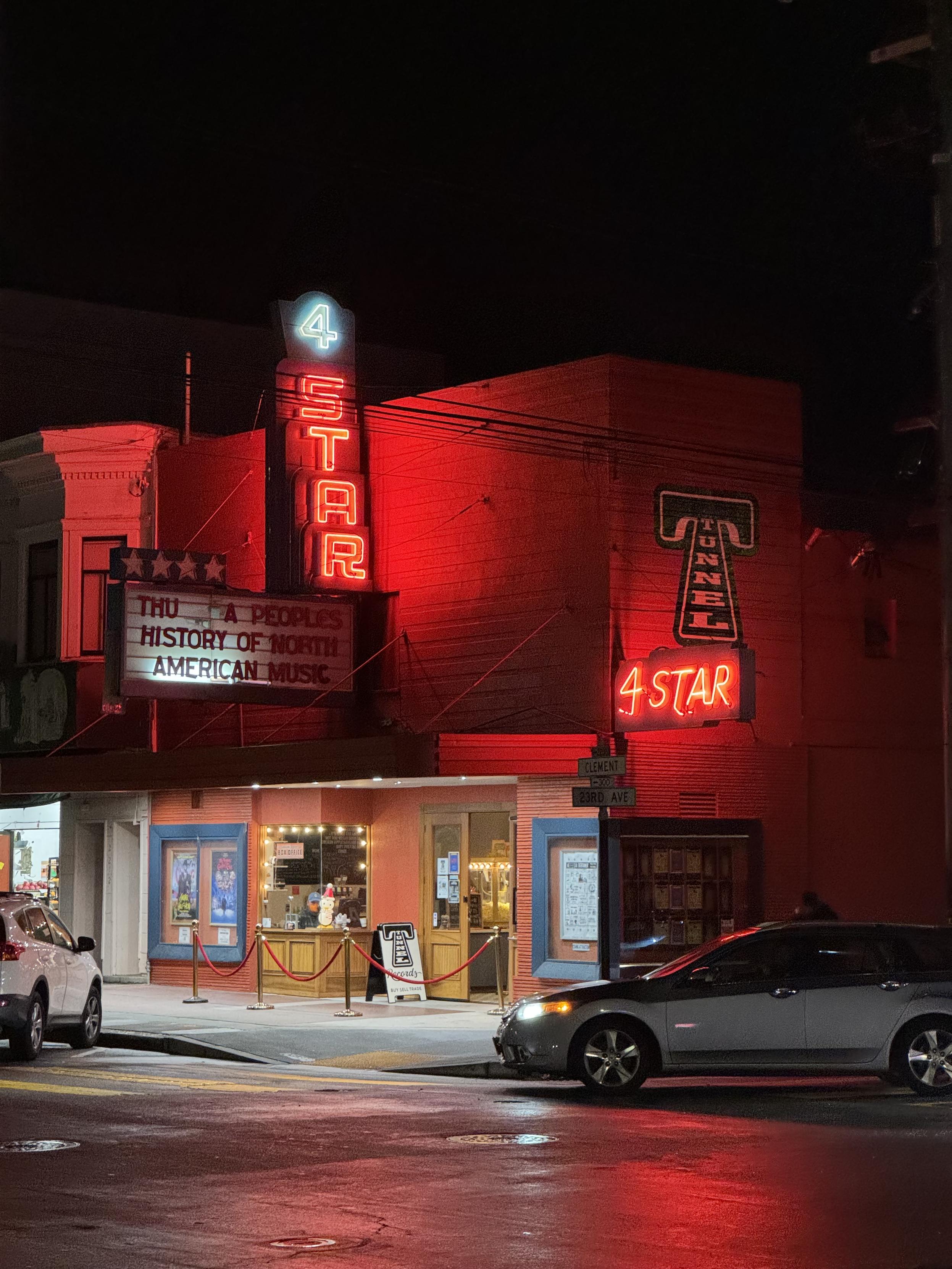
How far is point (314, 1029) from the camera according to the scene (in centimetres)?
2103

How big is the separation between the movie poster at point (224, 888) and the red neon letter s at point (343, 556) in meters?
4.80

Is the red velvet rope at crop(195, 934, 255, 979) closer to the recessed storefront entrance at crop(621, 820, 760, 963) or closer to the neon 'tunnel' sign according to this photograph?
the recessed storefront entrance at crop(621, 820, 760, 963)

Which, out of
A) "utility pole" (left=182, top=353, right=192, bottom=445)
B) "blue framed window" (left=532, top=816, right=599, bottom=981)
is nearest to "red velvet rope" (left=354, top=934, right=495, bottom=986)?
"blue framed window" (left=532, top=816, right=599, bottom=981)

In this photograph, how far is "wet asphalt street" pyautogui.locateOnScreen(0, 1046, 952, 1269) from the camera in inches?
343

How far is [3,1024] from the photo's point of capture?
17984mm

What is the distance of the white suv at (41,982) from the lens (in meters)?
18.1

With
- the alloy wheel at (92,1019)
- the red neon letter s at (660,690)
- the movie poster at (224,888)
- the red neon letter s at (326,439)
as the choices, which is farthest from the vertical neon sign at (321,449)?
the alloy wheel at (92,1019)

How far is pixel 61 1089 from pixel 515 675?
9.48m

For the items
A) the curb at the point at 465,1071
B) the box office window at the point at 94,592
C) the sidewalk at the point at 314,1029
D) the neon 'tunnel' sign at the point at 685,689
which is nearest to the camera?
the curb at the point at 465,1071

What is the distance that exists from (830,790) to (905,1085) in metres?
9.57

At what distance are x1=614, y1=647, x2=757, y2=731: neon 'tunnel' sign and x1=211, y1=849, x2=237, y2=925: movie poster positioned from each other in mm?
7436

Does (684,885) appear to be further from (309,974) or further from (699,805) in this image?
(309,974)

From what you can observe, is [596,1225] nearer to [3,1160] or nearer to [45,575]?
[3,1160]

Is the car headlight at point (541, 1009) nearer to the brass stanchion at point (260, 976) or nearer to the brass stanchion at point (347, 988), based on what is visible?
the brass stanchion at point (347, 988)
